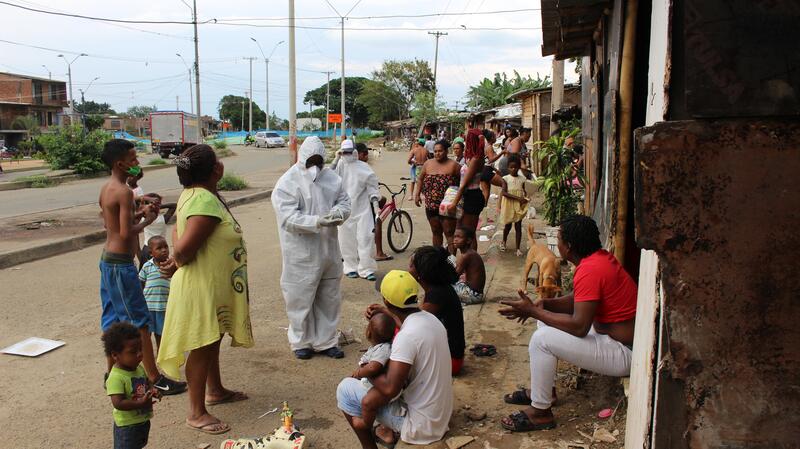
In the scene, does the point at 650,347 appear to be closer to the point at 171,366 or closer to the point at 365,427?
the point at 365,427

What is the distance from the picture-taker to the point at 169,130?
125ft

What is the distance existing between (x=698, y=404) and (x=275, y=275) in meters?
6.13

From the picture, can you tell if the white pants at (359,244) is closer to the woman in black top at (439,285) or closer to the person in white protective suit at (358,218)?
the person in white protective suit at (358,218)

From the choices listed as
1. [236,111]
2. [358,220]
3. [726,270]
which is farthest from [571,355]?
[236,111]

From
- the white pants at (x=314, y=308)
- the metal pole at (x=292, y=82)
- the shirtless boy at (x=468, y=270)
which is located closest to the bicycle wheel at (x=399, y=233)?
the shirtless boy at (x=468, y=270)

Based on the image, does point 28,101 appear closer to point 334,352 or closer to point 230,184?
point 230,184

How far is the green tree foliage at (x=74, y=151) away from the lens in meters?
23.5

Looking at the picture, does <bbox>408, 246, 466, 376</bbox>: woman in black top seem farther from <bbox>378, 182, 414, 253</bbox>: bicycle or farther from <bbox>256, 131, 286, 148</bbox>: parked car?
<bbox>256, 131, 286, 148</bbox>: parked car

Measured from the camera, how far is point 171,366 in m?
3.60

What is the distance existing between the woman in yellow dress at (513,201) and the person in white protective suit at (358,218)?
5.84 feet

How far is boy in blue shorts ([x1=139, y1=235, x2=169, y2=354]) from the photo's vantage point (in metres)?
4.47

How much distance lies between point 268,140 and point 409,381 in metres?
51.8

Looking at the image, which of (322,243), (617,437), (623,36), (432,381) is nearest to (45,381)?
(322,243)

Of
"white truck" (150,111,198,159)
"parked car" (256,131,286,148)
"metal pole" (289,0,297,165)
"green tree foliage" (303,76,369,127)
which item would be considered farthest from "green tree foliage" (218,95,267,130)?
"metal pole" (289,0,297,165)
